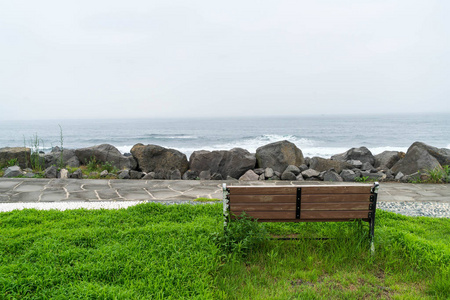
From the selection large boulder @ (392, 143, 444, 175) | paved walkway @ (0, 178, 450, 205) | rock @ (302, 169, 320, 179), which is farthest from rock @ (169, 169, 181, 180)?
large boulder @ (392, 143, 444, 175)

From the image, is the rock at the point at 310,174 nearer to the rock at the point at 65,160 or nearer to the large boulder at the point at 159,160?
the large boulder at the point at 159,160

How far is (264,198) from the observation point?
142 inches

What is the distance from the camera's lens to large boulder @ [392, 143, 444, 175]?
30.4ft

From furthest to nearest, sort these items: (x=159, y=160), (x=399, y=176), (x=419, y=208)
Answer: (x=159, y=160) → (x=399, y=176) → (x=419, y=208)

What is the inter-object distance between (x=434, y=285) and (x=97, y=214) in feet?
14.7

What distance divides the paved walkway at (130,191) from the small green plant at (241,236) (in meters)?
2.92

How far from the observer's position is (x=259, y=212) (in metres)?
3.64

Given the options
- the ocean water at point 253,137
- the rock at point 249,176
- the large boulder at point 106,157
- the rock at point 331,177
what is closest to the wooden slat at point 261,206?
the rock at point 249,176

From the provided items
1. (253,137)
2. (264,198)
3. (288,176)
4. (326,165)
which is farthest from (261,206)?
(253,137)

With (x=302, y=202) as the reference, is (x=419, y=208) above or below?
below

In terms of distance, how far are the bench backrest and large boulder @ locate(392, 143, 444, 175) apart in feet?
22.1

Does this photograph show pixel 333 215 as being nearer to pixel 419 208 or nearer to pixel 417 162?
pixel 419 208

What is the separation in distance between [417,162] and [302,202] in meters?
7.55

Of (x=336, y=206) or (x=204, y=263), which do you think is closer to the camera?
(x=204, y=263)
